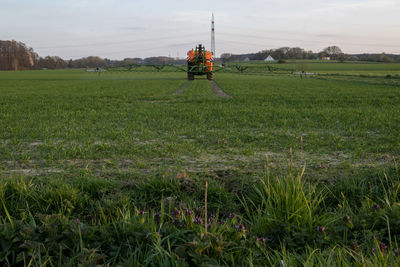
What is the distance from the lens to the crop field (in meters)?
2.91

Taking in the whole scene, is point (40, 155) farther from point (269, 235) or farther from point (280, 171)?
point (269, 235)

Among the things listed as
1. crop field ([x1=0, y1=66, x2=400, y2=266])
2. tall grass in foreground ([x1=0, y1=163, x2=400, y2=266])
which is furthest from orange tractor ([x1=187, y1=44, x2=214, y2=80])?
tall grass in foreground ([x1=0, y1=163, x2=400, y2=266])

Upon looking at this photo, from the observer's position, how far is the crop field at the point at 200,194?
2914 millimetres

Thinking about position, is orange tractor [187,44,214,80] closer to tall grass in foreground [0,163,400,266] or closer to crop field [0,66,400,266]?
crop field [0,66,400,266]

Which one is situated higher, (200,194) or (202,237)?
(202,237)

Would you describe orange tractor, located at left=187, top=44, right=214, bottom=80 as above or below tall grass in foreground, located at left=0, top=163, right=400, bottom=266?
above

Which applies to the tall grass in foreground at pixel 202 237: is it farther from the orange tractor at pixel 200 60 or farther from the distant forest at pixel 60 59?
the distant forest at pixel 60 59

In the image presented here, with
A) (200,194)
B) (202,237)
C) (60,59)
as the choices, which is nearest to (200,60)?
→ (200,194)

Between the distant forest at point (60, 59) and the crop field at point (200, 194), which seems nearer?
the crop field at point (200, 194)

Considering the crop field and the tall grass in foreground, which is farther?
the crop field

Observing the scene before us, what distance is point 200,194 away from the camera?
4.55 m

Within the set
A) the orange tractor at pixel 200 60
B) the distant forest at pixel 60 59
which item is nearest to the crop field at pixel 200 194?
the orange tractor at pixel 200 60

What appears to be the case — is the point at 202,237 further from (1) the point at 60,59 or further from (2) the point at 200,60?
(1) the point at 60,59

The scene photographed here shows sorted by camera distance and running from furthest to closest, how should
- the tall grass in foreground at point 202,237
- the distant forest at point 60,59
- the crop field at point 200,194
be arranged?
1. the distant forest at point 60,59
2. the crop field at point 200,194
3. the tall grass in foreground at point 202,237
